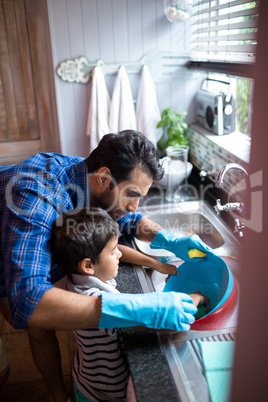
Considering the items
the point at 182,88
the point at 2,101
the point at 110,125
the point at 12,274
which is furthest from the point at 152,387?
the point at 2,101

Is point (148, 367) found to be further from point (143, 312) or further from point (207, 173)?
point (207, 173)

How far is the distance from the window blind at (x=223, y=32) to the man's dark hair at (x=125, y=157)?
0.53m

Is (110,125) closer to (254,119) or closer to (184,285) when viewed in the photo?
(184,285)

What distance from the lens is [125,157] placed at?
123 centimetres

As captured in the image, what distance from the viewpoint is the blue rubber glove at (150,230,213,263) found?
1.24m

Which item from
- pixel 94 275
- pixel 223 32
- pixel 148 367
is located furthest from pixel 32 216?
pixel 223 32

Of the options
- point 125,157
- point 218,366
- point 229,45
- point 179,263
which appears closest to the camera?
point 218,366

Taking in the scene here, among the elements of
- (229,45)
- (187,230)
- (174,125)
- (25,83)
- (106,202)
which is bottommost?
(187,230)

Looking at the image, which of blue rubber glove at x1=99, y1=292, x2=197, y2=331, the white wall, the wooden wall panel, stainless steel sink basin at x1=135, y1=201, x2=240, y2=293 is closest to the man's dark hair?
stainless steel sink basin at x1=135, y1=201, x2=240, y2=293

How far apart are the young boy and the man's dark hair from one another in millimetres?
248

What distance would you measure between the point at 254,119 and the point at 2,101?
7.57 feet

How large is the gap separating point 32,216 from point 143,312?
1.25 feet

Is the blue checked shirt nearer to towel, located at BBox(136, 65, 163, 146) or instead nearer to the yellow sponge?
the yellow sponge

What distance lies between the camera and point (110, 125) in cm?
207
